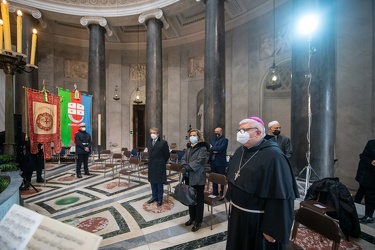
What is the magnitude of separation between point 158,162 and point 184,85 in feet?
33.6

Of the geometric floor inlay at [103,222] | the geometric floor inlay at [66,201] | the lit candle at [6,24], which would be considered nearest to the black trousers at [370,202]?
the geometric floor inlay at [103,222]

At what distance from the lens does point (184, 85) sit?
46.2 ft

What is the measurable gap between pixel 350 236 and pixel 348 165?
431cm

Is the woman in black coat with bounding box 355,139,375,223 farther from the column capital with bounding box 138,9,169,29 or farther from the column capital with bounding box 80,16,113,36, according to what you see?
the column capital with bounding box 80,16,113,36

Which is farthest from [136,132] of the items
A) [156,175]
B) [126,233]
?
[126,233]

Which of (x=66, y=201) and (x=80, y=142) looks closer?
(x=66, y=201)

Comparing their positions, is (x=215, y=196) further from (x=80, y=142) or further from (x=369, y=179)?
(x=80, y=142)

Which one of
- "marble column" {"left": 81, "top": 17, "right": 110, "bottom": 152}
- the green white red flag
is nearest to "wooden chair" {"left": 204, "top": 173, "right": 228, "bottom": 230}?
the green white red flag

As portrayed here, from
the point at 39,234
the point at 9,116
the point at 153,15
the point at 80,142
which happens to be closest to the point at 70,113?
the point at 80,142

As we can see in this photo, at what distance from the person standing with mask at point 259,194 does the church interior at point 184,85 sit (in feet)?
3.80

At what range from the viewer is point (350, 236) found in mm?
3178

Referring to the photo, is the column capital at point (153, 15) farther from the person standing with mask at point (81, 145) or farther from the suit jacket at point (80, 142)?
the suit jacket at point (80, 142)

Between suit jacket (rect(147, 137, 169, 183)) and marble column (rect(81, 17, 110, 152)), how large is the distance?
7.14 meters

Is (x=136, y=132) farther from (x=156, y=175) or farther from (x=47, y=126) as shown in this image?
(x=156, y=175)
